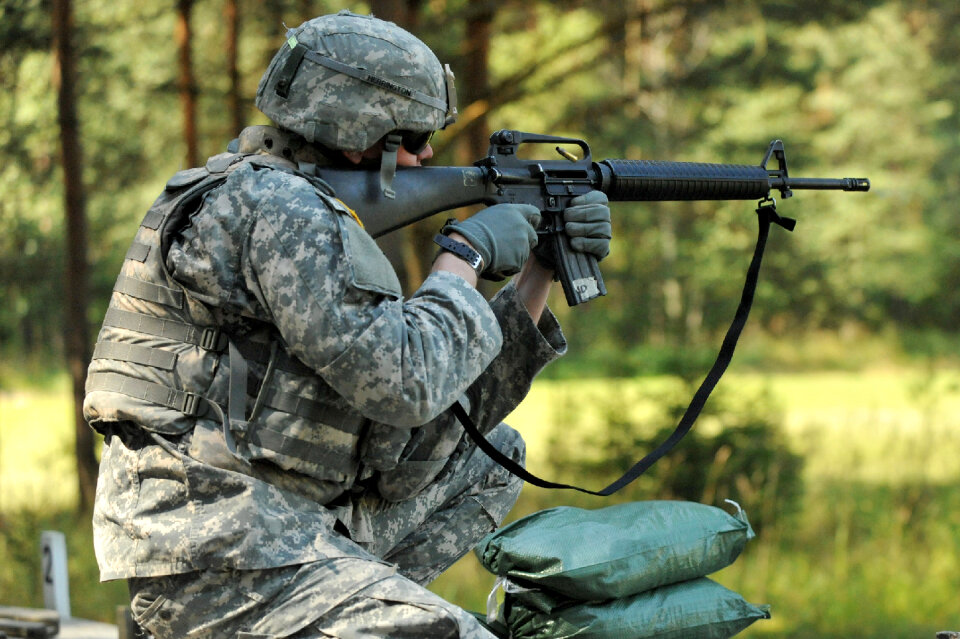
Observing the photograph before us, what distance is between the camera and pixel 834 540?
6.61m

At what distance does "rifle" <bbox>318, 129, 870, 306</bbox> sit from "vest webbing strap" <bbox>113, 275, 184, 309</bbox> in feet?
1.64

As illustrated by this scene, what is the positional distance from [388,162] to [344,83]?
256 mm

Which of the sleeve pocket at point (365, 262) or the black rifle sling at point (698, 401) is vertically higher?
→ the sleeve pocket at point (365, 262)

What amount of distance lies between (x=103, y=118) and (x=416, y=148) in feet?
36.0

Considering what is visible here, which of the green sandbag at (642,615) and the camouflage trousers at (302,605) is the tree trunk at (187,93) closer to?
the green sandbag at (642,615)

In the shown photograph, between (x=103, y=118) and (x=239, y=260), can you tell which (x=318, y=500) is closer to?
(x=239, y=260)

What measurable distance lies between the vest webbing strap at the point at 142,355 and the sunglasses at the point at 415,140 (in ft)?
2.80

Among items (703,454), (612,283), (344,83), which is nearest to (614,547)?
(344,83)

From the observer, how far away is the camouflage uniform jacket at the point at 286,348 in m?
2.32

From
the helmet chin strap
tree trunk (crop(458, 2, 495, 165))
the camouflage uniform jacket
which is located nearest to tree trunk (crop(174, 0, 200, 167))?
tree trunk (crop(458, 2, 495, 165))

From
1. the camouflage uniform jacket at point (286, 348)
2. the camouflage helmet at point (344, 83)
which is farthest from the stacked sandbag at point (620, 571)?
the camouflage helmet at point (344, 83)

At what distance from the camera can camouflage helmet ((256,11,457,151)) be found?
2561 millimetres

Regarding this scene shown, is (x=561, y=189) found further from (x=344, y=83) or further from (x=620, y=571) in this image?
→ (x=620, y=571)

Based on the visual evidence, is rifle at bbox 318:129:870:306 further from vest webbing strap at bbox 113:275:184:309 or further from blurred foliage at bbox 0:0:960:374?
blurred foliage at bbox 0:0:960:374
